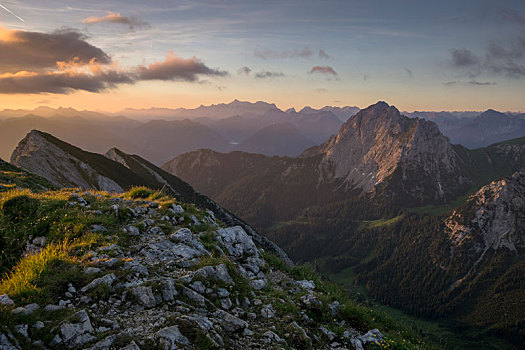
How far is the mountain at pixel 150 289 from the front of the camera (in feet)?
21.6

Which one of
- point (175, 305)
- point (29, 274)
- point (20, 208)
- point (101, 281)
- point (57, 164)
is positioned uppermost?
point (20, 208)

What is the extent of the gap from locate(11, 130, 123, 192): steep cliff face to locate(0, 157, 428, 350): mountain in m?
53.6

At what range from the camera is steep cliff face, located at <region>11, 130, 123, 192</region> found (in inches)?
2295

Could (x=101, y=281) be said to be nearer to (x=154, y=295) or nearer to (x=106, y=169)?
(x=154, y=295)

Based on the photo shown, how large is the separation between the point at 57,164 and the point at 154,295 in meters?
72.4

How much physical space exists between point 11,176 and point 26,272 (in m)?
24.1

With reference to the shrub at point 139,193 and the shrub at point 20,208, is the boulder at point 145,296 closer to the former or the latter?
the shrub at point 20,208

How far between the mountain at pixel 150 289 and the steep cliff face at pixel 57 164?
53649 mm

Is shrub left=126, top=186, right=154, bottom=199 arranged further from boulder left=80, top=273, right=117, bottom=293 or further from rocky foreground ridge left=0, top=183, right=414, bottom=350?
boulder left=80, top=273, right=117, bottom=293

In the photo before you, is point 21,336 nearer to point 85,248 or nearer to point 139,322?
point 139,322

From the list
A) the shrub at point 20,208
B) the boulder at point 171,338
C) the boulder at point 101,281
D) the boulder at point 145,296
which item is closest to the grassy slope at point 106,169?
the shrub at point 20,208

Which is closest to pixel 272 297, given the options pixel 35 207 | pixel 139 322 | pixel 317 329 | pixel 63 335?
pixel 317 329

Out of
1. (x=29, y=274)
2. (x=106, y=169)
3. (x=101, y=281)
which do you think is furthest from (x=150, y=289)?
(x=106, y=169)

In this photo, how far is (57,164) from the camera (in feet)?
210
